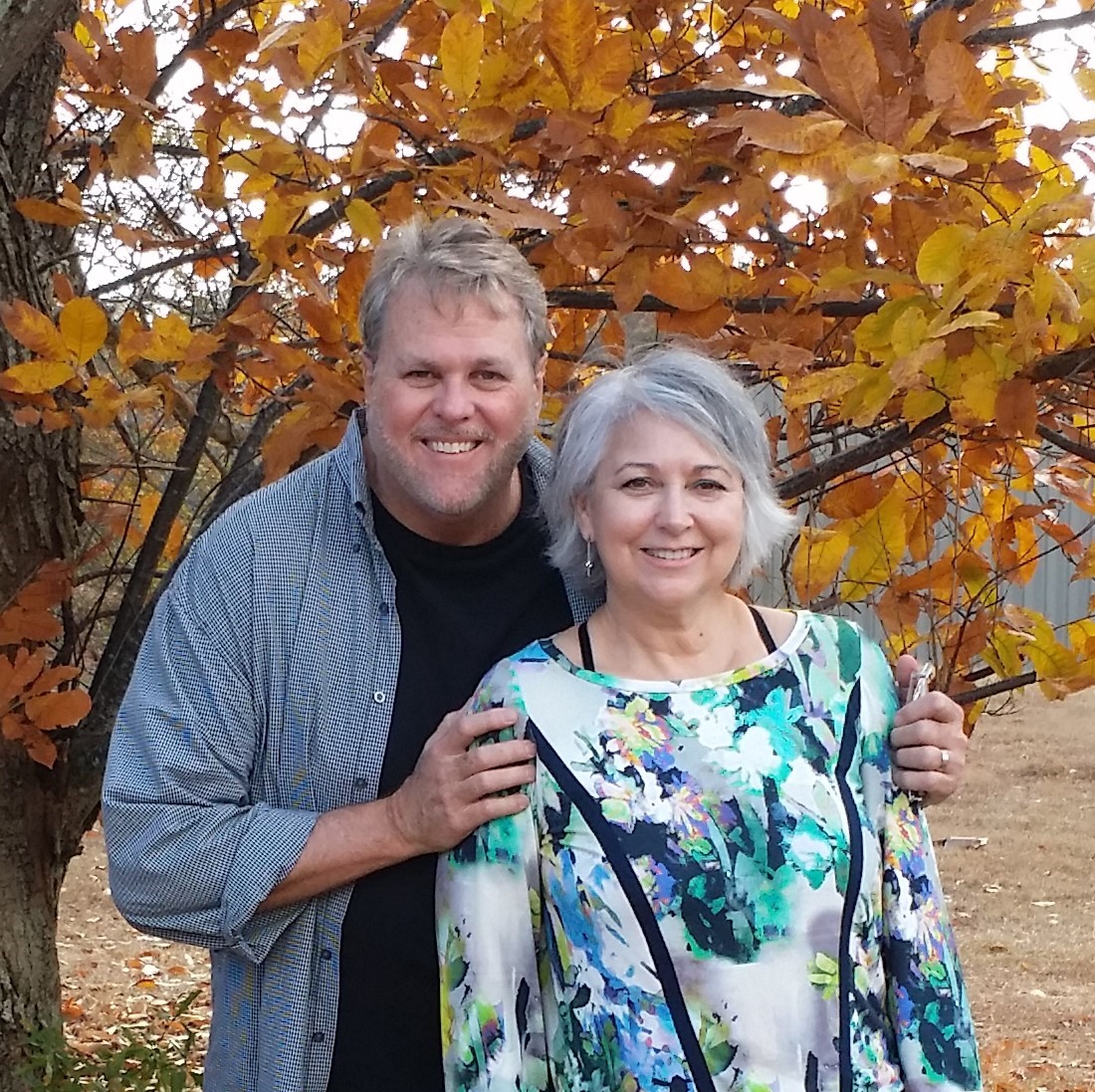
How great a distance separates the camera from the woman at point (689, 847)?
5.40 feet

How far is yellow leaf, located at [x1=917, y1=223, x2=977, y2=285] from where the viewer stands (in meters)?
1.66

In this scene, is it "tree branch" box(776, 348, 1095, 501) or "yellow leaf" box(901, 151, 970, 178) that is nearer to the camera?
"yellow leaf" box(901, 151, 970, 178)

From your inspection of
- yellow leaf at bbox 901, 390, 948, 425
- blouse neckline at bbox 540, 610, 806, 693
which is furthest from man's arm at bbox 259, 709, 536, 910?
yellow leaf at bbox 901, 390, 948, 425

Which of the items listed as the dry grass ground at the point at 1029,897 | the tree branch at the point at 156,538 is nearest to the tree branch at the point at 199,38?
the tree branch at the point at 156,538

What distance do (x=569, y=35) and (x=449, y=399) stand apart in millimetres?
560

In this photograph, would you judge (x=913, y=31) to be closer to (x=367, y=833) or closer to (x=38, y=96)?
(x=367, y=833)

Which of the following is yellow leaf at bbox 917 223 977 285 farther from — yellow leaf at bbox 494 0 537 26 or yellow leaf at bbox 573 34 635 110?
yellow leaf at bbox 494 0 537 26

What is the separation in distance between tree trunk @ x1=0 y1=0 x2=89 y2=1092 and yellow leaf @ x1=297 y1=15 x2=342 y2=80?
1.11 m

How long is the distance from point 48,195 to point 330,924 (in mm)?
1998

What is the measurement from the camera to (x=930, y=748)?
5.69 feet

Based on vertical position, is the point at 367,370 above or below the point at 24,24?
below

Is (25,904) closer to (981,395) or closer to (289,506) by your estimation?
(289,506)

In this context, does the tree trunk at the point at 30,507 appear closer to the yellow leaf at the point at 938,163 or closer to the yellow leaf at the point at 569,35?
the yellow leaf at the point at 569,35

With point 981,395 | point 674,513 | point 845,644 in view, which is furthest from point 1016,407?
point 674,513
